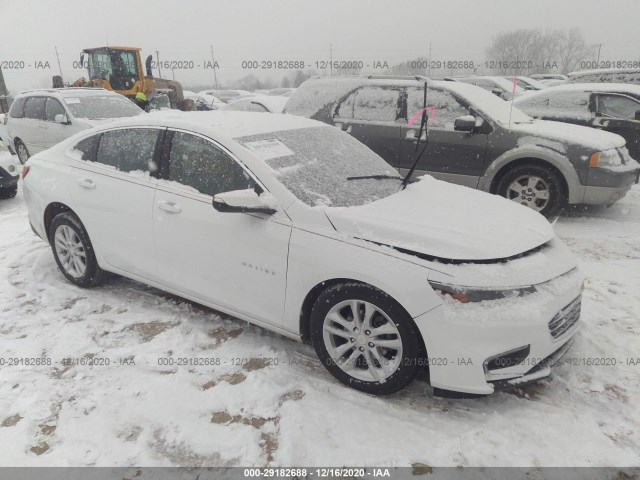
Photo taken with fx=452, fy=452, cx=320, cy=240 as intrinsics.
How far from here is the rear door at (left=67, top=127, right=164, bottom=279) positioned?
3420 millimetres

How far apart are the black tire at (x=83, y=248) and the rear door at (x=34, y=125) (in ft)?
18.7

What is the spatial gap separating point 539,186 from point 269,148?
13.4 feet

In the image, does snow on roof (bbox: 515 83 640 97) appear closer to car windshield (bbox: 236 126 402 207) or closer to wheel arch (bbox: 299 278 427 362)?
car windshield (bbox: 236 126 402 207)

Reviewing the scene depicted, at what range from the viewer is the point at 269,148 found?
3154mm

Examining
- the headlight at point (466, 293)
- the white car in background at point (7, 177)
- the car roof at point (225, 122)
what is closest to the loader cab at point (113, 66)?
the white car in background at point (7, 177)

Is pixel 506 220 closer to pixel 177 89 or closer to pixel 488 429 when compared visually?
pixel 488 429

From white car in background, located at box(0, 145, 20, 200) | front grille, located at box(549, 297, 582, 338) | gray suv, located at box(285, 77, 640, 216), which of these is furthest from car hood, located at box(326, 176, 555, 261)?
white car in background, located at box(0, 145, 20, 200)

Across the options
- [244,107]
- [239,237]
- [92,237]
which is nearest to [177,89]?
[244,107]

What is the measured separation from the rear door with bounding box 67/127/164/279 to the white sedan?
1 centimetres

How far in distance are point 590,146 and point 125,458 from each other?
5775 millimetres

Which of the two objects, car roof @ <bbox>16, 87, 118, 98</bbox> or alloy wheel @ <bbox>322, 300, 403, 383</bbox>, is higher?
car roof @ <bbox>16, 87, 118, 98</bbox>

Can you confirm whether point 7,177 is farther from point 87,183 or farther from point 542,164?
point 542,164

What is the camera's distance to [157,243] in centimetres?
335

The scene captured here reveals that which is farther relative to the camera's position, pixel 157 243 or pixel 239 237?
pixel 157 243
